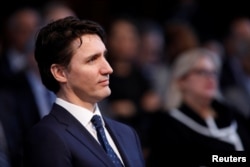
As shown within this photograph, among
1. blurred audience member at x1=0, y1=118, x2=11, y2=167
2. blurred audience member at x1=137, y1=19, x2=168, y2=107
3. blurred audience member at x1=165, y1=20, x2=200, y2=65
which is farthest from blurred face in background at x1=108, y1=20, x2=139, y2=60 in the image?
blurred audience member at x1=0, y1=118, x2=11, y2=167

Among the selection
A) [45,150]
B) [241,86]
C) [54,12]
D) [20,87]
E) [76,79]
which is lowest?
[45,150]

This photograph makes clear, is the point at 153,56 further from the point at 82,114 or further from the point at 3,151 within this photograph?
the point at 82,114

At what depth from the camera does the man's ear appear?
11.6ft

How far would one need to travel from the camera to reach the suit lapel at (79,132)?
11.2ft

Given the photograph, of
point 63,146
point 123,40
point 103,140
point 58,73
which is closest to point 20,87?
point 123,40

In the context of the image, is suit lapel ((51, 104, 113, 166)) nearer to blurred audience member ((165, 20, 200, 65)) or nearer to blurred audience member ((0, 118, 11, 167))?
blurred audience member ((0, 118, 11, 167))

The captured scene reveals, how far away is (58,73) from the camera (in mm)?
3549

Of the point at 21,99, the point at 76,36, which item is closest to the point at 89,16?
the point at 21,99

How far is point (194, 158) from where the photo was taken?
4.67 meters

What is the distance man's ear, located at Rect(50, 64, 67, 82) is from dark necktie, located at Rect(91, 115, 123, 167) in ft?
0.75

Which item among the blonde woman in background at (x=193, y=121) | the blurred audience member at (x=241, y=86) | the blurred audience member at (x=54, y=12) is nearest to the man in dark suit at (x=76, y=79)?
the blonde woman in background at (x=193, y=121)

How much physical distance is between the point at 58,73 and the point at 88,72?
0.15 metres

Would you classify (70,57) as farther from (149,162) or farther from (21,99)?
(21,99)

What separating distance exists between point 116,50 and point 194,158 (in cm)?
247
